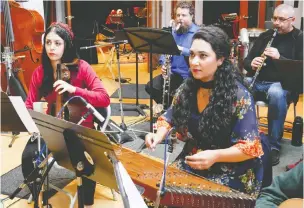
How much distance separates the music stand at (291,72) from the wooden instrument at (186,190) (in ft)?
5.91

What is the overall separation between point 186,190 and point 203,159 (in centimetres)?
22

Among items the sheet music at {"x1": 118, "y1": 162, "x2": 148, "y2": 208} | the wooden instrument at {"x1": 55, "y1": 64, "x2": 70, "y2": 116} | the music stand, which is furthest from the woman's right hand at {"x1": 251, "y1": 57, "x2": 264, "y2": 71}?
the sheet music at {"x1": 118, "y1": 162, "x2": 148, "y2": 208}

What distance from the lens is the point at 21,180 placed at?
3281mm

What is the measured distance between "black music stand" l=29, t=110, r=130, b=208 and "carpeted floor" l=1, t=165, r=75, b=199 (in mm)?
1510

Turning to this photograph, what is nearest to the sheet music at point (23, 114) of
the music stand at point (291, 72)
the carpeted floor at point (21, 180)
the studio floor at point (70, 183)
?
the studio floor at point (70, 183)

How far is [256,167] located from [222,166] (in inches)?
6.9

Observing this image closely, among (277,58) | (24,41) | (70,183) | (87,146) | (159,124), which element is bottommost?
(70,183)

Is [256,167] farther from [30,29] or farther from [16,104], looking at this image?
[30,29]

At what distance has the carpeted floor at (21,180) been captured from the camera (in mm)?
3105

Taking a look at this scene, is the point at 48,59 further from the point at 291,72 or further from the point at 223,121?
the point at 291,72

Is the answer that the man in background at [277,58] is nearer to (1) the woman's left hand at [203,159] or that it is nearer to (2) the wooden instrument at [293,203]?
(1) the woman's left hand at [203,159]

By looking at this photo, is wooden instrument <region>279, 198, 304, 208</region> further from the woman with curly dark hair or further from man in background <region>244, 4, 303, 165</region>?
man in background <region>244, 4, 303, 165</region>

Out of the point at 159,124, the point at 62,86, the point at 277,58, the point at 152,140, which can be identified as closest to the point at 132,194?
the point at 152,140

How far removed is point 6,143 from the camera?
13.3ft
